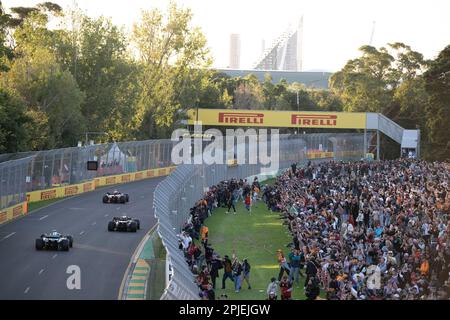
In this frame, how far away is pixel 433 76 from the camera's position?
73.1 meters

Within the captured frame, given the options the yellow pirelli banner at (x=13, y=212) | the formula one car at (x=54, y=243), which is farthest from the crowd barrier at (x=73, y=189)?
the formula one car at (x=54, y=243)

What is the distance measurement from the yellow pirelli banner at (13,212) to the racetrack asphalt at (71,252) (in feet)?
1.57

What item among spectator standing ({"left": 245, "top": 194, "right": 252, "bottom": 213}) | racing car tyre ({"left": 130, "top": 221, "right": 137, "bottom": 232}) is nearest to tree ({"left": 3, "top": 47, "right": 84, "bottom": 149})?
spectator standing ({"left": 245, "top": 194, "right": 252, "bottom": 213})

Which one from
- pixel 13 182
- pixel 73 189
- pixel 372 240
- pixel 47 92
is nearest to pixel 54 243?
pixel 13 182

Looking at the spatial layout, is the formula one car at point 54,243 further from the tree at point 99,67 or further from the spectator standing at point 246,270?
the tree at point 99,67

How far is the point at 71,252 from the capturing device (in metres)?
30.7

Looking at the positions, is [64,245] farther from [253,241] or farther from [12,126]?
[12,126]

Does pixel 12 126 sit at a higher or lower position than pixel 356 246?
higher

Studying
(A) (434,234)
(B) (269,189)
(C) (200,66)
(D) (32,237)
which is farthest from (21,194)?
(C) (200,66)

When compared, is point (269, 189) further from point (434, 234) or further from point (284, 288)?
point (284, 288)

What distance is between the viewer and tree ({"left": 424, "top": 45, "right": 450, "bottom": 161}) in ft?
233

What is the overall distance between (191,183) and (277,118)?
3630 cm

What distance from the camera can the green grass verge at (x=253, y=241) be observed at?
2448 centimetres

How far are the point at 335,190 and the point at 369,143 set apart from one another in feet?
147
